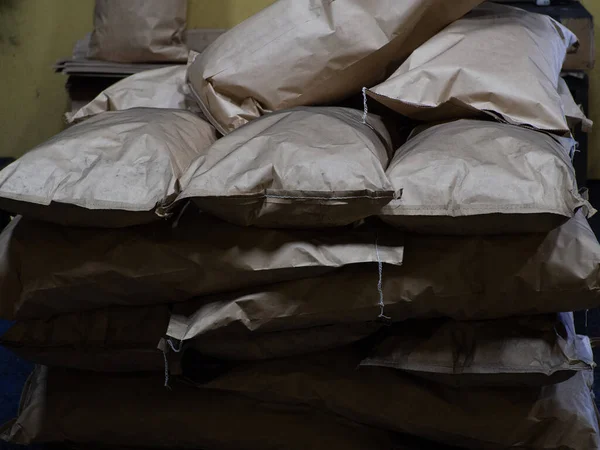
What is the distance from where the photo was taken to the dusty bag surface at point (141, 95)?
→ 1.67 meters

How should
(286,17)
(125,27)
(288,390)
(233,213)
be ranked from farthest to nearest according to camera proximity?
(125,27), (286,17), (288,390), (233,213)

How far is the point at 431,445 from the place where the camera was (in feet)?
4.18

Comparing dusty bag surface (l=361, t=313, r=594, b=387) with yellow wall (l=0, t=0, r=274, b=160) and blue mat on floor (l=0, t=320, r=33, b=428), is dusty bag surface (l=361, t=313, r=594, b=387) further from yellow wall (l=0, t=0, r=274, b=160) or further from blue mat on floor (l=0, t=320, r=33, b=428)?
yellow wall (l=0, t=0, r=274, b=160)

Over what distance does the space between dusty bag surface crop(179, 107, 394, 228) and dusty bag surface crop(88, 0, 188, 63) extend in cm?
112

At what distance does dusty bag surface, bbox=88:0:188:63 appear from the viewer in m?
2.16

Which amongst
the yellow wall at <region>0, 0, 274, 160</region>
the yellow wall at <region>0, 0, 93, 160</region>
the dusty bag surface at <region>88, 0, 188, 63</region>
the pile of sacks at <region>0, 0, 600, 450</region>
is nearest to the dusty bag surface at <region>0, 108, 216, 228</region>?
the pile of sacks at <region>0, 0, 600, 450</region>

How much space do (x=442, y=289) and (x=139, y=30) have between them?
4.50 feet

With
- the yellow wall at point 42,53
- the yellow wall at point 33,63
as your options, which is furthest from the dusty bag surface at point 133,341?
the yellow wall at point 33,63

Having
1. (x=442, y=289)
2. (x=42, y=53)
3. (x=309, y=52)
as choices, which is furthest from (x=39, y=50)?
(x=442, y=289)

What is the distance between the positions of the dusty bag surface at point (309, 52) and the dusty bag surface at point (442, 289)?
1.25ft

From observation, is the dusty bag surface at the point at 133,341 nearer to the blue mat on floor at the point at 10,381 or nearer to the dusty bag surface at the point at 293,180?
the dusty bag surface at the point at 293,180

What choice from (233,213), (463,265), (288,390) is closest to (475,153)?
(463,265)

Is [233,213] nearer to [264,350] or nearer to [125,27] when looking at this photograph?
[264,350]

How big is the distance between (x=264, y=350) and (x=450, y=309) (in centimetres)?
29
